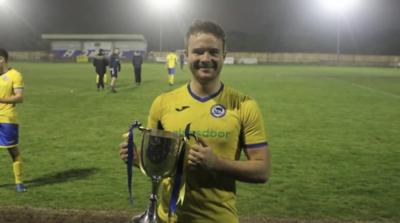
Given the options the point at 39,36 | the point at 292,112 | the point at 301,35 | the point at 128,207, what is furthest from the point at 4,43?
the point at 128,207

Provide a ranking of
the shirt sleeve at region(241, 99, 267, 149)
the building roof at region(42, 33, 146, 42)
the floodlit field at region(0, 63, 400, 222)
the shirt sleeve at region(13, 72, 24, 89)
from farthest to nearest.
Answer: the building roof at region(42, 33, 146, 42), the shirt sleeve at region(13, 72, 24, 89), the floodlit field at region(0, 63, 400, 222), the shirt sleeve at region(241, 99, 267, 149)

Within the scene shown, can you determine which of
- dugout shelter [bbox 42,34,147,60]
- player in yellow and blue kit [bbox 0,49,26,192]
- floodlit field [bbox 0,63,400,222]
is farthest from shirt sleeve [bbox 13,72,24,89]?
dugout shelter [bbox 42,34,147,60]

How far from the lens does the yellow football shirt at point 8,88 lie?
7344 mm

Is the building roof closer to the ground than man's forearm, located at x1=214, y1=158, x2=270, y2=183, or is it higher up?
higher up

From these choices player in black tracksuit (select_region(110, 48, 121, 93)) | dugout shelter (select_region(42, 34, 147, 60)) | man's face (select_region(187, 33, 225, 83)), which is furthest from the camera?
dugout shelter (select_region(42, 34, 147, 60))

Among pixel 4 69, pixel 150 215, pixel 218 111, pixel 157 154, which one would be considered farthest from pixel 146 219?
pixel 4 69

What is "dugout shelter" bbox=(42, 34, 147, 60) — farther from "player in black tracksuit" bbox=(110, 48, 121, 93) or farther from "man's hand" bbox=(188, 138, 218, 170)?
"man's hand" bbox=(188, 138, 218, 170)

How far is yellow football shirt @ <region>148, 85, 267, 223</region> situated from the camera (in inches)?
108

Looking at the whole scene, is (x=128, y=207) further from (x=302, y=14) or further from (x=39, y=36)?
(x=302, y=14)

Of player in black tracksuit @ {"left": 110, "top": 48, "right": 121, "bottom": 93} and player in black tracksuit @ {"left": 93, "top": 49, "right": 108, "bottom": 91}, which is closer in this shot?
player in black tracksuit @ {"left": 110, "top": 48, "right": 121, "bottom": 93}

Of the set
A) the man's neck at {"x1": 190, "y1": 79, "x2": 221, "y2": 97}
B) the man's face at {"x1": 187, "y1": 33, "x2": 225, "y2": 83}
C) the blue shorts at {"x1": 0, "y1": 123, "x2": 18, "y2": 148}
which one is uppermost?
the man's face at {"x1": 187, "y1": 33, "x2": 225, "y2": 83}

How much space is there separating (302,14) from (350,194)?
95.7 metres

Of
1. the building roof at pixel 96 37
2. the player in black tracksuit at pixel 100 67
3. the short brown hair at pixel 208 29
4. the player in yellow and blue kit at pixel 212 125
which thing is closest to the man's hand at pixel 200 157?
the player in yellow and blue kit at pixel 212 125

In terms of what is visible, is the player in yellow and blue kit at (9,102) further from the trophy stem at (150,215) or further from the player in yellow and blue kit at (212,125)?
the trophy stem at (150,215)
